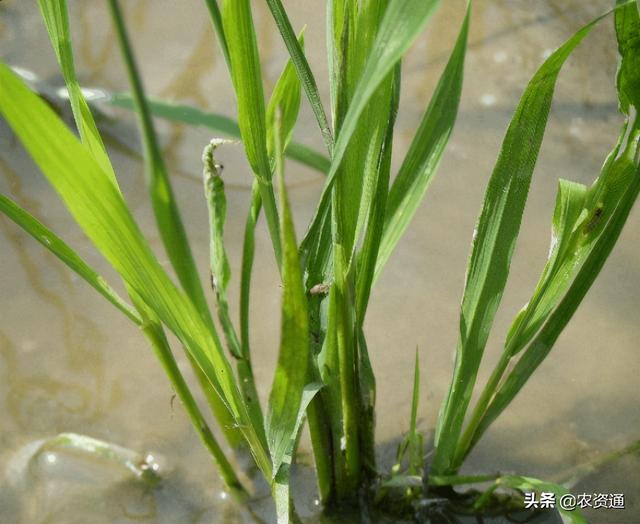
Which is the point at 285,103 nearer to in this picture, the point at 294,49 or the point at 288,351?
the point at 294,49

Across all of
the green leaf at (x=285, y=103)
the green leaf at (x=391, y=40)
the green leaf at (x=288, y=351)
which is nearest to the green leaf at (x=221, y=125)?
the green leaf at (x=285, y=103)

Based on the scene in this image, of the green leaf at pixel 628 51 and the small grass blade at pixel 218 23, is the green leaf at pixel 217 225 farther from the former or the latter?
the green leaf at pixel 628 51

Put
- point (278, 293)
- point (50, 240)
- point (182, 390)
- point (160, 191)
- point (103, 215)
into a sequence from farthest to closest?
point (278, 293)
point (182, 390)
point (50, 240)
point (103, 215)
point (160, 191)

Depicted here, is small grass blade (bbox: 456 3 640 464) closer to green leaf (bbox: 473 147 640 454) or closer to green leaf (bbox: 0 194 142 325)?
green leaf (bbox: 473 147 640 454)

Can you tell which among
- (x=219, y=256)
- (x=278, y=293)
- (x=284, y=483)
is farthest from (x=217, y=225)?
(x=278, y=293)

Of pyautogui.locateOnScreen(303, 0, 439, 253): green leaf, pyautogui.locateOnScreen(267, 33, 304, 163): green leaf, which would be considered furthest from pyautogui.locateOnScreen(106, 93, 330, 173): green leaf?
pyautogui.locateOnScreen(303, 0, 439, 253): green leaf

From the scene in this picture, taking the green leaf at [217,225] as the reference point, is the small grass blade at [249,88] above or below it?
above
